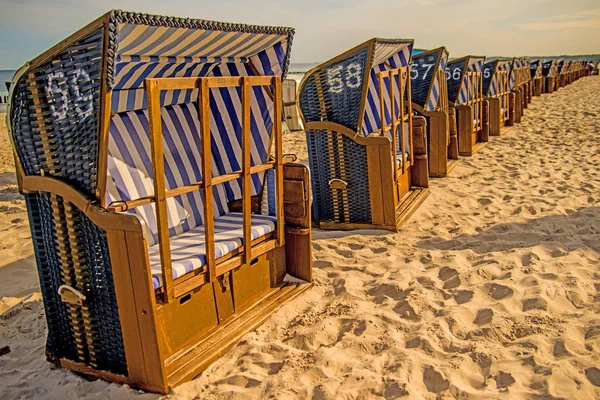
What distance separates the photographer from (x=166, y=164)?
393 cm

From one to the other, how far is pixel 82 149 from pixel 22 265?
113 inches

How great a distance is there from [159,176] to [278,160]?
117cm

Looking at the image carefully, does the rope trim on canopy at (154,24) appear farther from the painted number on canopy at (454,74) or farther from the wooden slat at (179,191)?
the painted number on canopy at (454,74)

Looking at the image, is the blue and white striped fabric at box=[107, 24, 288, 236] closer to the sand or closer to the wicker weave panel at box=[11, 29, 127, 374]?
the wicker weave panel at box=[11, 29, 127, 374]

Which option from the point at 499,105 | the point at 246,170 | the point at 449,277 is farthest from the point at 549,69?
the point at 246,170

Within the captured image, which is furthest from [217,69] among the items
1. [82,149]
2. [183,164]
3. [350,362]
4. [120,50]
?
[350,362]

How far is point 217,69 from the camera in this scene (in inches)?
156

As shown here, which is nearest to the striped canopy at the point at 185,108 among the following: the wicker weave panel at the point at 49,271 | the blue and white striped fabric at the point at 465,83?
the wicker weave panel at the point at 49,271

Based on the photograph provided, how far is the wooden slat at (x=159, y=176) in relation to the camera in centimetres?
263

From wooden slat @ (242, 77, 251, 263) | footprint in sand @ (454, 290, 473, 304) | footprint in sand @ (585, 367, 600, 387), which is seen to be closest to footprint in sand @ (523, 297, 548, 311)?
footprint in sand @ (454, 290, 473, 304)

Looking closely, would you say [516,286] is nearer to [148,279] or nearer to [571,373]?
[571,373]

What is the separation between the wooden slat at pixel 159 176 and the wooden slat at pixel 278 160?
3.31 feet

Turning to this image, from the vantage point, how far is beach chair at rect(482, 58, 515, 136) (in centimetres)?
1151

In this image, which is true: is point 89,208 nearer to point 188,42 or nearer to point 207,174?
point 207,174
